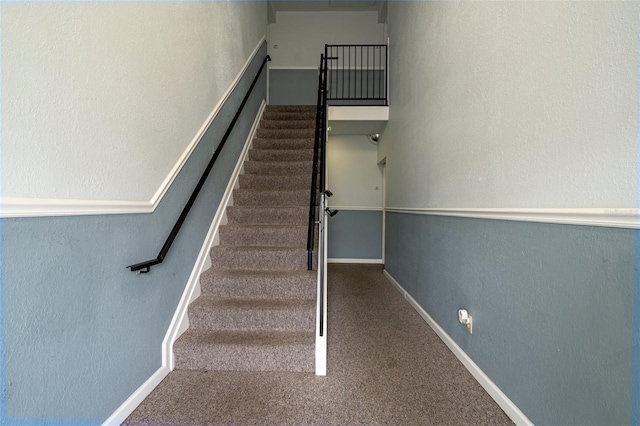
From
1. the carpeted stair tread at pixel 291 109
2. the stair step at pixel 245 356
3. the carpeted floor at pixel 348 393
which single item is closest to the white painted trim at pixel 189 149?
the stair step at pixel 245 356

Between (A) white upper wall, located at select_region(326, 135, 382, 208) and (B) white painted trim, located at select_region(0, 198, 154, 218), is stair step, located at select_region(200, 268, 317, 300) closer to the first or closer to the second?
(B) white painted trim, located at select_region(0, 198, 154, 218)

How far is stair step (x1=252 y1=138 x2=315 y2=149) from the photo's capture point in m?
3.78

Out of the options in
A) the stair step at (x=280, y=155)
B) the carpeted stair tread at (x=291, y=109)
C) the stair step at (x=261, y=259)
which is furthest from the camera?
the carpeted stair tread at (x=291, y=109)

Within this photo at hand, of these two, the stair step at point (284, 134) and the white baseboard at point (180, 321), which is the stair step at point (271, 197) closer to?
the white baseboard at point (180, 321)

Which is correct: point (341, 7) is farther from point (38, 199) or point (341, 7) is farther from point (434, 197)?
point (38, 199)

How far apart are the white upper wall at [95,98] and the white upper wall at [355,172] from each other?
3.32m

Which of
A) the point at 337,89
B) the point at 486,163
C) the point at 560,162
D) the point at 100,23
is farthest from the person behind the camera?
the point at 337,89

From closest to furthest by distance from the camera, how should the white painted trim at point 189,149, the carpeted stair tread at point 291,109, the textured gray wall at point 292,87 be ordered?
the white painted trim at point 189,149 < the carpeted stair tread at point 291,109 < the textured gray wall at point 292,87

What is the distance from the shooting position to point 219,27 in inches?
104

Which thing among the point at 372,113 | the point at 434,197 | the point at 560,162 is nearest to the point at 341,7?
the point at 372,113

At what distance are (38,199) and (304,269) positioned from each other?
1.67 metres

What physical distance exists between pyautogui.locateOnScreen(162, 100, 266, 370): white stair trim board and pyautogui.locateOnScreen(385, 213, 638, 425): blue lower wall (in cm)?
187

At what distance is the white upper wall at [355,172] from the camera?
5156 mm

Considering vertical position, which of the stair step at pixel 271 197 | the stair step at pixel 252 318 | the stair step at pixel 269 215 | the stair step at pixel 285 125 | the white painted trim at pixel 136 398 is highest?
the stair step at pixel 285 125
